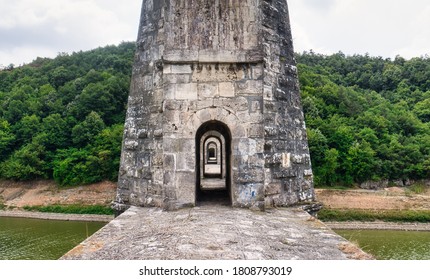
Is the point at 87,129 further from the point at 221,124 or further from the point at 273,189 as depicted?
the point at 273,189

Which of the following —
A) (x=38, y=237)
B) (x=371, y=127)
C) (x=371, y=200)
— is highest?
(x=371, y=127)

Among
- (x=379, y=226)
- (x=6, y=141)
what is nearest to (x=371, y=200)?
(x=379, y=226)

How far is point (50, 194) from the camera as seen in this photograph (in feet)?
75.0

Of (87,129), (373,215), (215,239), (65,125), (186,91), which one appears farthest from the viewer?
(65,125)

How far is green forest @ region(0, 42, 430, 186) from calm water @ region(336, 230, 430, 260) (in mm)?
4816

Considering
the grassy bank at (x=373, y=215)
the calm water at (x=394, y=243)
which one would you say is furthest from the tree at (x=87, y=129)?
the calm water at (x=394, y=243)

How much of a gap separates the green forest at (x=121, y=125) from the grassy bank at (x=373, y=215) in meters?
2.45

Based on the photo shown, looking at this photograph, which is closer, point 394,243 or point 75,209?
point 394,243

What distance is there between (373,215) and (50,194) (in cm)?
1949

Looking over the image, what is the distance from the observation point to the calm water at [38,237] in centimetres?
1300

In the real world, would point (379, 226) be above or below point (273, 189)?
below

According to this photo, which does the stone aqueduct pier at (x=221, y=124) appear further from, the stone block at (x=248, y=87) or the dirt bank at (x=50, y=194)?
the dirt bank at (x=50, y=194)

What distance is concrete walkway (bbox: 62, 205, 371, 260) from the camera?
2.94 metres

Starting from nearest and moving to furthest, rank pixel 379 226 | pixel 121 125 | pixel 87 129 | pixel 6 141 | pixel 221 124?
pixel 221 124
pixel 379 226
pixel 87 129
pixel 121 125
pixel 6 141
